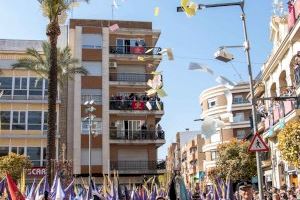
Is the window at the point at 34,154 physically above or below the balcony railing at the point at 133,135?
below

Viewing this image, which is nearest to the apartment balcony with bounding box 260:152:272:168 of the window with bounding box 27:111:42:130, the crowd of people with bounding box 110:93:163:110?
the crowd of people with bounding box 110:93:163:110

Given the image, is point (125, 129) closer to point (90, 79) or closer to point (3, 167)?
point (90, 79)

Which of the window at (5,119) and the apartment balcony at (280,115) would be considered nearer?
the apartment balcony at (280,115)

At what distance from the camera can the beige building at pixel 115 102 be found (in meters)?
42.2

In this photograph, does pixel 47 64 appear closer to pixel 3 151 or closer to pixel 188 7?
pixel 3 151

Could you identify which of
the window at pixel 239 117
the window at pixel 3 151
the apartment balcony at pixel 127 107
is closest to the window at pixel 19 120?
the window at pixel 3 151

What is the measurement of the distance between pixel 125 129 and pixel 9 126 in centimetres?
946

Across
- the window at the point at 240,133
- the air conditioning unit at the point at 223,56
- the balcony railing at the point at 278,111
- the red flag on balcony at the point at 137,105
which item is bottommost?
the air conditioning unit at the point at 223,56

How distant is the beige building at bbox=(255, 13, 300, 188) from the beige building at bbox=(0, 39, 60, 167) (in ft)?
57.4

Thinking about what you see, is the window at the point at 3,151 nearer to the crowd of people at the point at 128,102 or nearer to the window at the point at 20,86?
the window at the point at 20,86

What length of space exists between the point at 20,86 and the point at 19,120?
Result: 2.84 meters

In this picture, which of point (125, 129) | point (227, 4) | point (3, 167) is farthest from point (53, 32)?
point (125, 129)

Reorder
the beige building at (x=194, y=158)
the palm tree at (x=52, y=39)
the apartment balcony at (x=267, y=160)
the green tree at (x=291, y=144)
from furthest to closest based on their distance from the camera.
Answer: the beige building at (x=194, y=158) < the apartment balcony at (x=267, y=160) < the palm tree at (x=52, y=39) < the green tree at (x=291, y=144)

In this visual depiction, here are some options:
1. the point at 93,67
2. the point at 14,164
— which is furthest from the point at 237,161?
the point at 14,164
